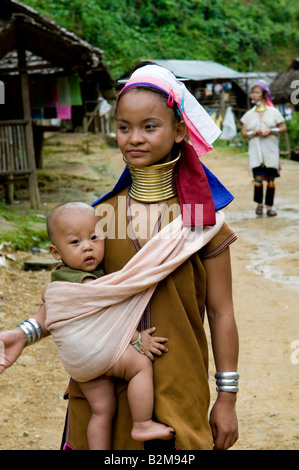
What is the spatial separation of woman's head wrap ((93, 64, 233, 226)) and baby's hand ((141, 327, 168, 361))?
36 centimetres

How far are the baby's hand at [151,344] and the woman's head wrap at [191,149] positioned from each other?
0.36m

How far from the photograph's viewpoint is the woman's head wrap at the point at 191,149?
74.2 inches

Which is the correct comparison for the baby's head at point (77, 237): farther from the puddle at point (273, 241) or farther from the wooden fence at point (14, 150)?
the wooden fence at point (14, 150)

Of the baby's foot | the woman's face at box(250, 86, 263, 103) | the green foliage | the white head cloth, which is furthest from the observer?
the green foliage

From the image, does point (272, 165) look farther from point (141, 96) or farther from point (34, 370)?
Answer: point (141, 96)

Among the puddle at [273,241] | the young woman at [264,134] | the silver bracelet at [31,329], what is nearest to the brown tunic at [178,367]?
the silver bracelet at [31,329]

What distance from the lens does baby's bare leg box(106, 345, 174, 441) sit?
5.85 ft

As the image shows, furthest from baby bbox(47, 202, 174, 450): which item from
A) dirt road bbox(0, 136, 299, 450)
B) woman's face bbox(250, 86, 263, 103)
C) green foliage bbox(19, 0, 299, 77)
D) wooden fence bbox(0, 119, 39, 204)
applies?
green foliage bbox(19, 0, 299, 77)

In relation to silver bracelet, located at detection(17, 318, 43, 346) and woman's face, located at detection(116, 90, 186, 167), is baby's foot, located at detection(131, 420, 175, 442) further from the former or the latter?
woman's face, located at detection(116, 90, 186, 167)
